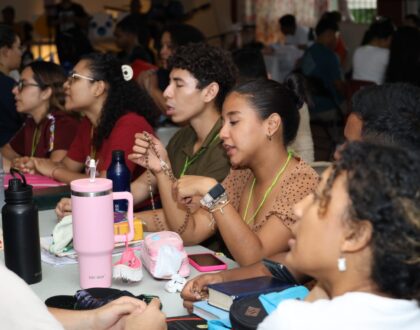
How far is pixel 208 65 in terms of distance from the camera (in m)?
2.98

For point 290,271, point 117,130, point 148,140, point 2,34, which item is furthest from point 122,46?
point 290,271

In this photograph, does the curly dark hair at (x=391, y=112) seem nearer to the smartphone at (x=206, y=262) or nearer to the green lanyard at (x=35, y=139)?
the smartphone at (x=206, y=262)

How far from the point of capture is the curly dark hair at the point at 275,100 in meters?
2.36

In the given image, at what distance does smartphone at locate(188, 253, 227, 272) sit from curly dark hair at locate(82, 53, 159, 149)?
4.26 ft

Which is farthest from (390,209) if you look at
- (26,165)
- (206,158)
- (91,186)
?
(26,165)

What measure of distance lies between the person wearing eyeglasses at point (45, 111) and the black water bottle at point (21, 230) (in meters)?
1.91

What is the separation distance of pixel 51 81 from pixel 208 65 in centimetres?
130

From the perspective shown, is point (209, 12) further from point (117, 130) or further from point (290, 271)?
point (290, 271)

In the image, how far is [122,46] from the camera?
7008 mm

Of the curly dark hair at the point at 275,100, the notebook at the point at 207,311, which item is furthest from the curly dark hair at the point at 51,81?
the notebook at the point at 207,311

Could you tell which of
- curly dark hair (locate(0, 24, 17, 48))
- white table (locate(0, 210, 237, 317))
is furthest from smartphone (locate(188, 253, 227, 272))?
curly dark hair (locate(0, 24, 17, 48))

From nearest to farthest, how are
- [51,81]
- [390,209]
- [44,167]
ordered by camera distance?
[390,209] < [44,167] < [51,81]

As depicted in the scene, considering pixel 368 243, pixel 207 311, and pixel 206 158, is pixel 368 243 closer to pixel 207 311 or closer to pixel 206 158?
pixel 207 311

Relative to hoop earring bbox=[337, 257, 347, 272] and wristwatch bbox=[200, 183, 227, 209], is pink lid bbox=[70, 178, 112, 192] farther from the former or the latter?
hoop earring bbox=[337, 257, 347, 272]
